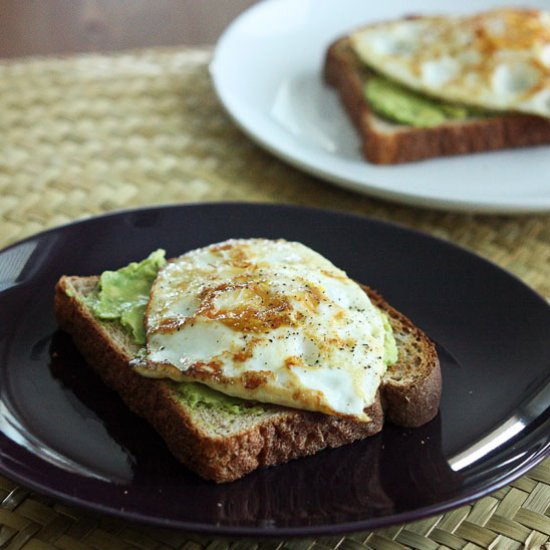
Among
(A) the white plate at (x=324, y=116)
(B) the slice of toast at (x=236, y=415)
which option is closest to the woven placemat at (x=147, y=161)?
(A) the white plate at (x=324, y=116)

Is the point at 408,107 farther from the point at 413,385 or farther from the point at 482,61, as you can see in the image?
the point at 413,385

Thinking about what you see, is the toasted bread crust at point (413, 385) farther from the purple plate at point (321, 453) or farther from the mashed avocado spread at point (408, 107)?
the mashed avocado spread at point (408, 107)

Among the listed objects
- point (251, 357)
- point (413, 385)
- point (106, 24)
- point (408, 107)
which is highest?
point (251, 357)

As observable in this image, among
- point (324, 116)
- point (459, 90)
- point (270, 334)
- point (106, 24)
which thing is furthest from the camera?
point (106, 24)

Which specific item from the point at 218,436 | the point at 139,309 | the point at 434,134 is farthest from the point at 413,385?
the point at 434,134

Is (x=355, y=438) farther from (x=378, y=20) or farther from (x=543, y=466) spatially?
(x=378, y=20)
